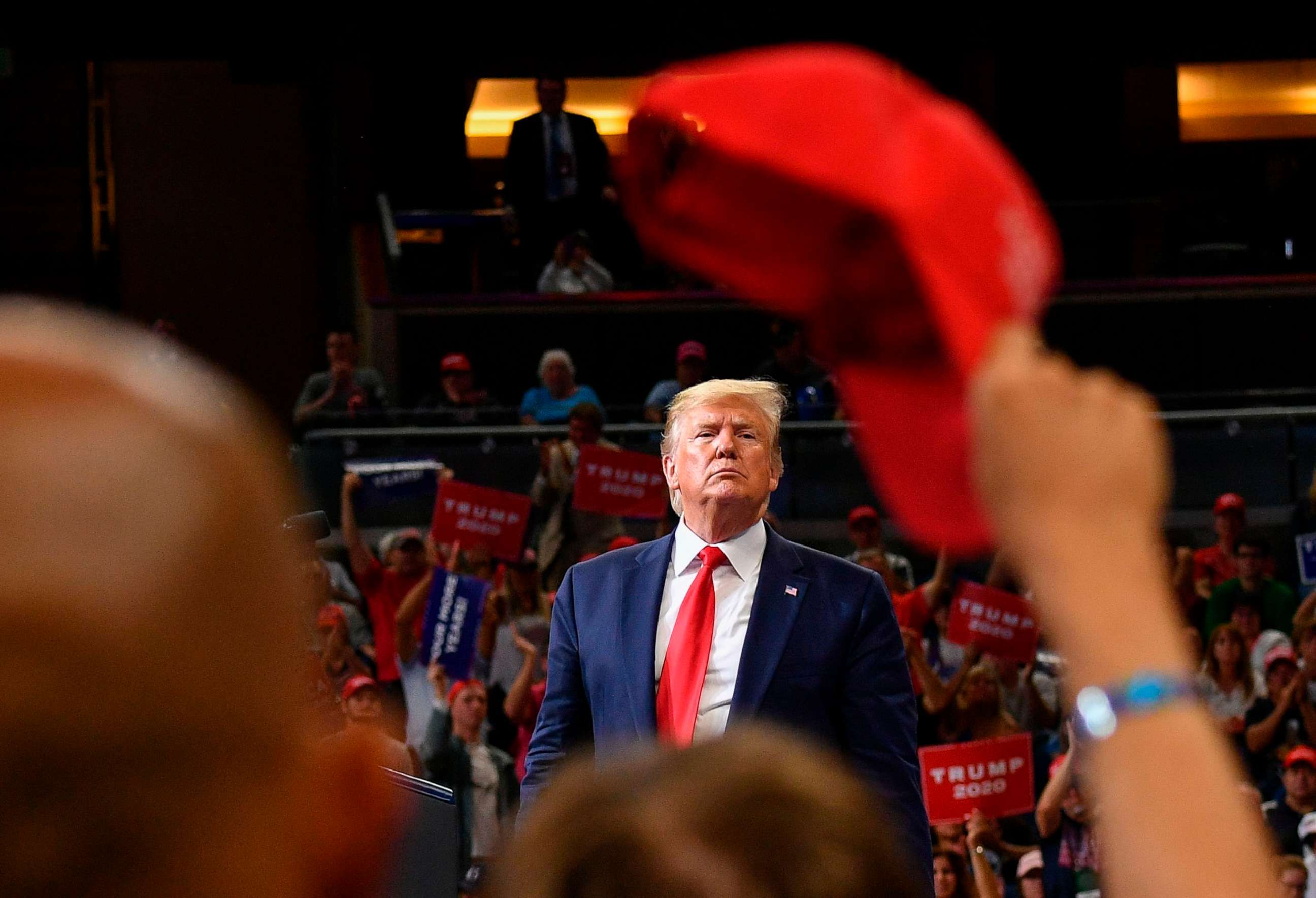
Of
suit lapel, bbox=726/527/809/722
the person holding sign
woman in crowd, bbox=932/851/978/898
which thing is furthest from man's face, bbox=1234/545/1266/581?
suit lapel, bbox=726/527/809/722

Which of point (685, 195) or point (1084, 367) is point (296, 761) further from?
point (1084, 367)

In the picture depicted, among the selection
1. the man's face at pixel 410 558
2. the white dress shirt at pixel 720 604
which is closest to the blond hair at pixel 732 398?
the white dress shirt at pixel 720 604

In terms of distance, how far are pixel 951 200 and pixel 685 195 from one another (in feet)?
0.62

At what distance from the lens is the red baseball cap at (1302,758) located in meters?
6.50

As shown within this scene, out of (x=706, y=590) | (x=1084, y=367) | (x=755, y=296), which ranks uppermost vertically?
(x=1084, y=367)

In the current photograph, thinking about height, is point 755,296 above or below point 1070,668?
above

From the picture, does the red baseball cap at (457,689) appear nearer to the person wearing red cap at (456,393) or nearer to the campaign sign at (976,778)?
the campaign sign at (976,778)

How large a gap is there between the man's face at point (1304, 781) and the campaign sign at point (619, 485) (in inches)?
115

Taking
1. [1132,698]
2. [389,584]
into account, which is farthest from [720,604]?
[389,584]

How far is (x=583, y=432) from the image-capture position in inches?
337

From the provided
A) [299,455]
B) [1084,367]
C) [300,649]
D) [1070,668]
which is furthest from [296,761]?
[1084,367]

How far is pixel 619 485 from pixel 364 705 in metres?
2.19

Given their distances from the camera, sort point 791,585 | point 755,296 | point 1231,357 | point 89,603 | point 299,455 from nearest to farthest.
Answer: point 89,603, point 755,296, point 791,585, point 299,455, point 1231,357

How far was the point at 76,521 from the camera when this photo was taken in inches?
23.6
